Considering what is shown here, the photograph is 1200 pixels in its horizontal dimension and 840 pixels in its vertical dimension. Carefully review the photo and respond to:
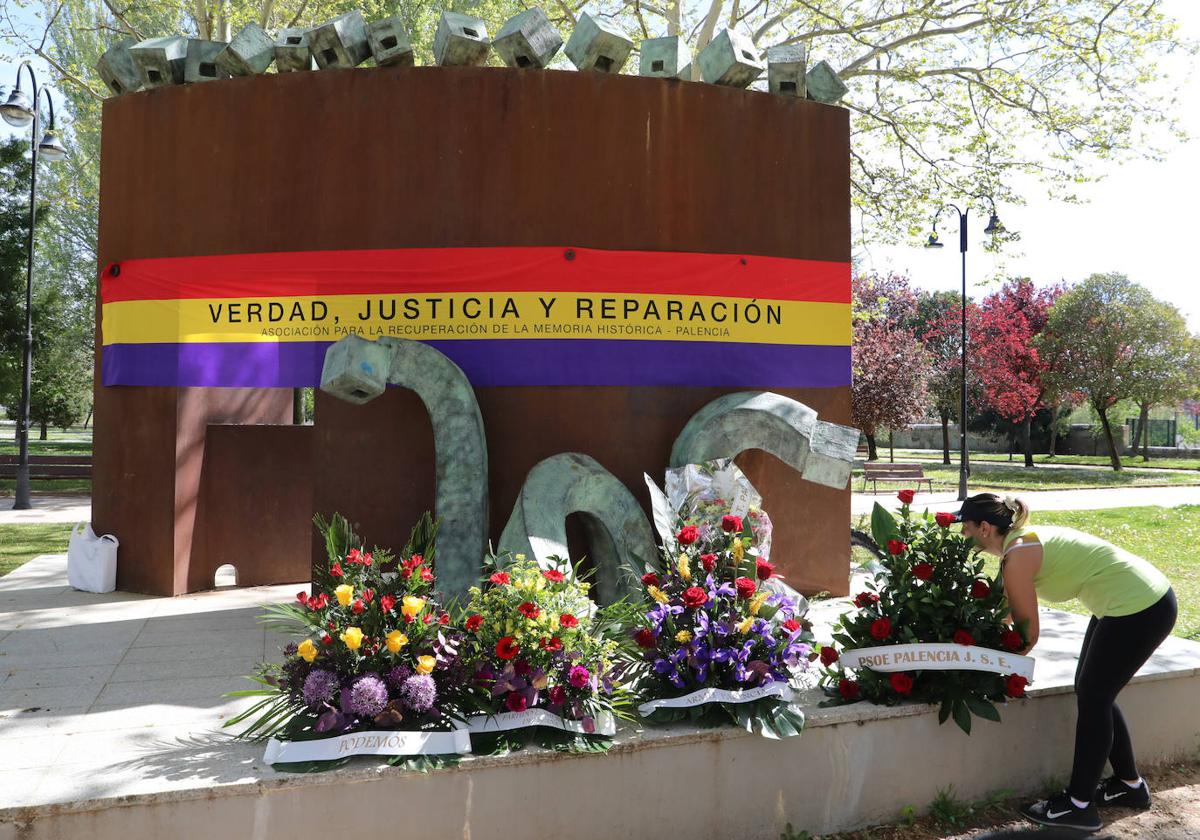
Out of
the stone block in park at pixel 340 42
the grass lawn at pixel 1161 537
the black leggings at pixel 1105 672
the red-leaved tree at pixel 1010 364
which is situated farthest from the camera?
the red-leaved tree at pixel 1010 364

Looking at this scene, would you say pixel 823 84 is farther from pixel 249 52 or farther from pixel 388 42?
pixel 249 52

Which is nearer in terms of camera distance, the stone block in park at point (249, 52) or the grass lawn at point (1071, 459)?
the stone block in park at point (249, 52)

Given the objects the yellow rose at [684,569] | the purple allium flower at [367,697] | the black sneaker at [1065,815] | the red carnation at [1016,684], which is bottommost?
the black sneaker at [1065,815]

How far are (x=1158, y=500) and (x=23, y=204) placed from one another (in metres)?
24.0

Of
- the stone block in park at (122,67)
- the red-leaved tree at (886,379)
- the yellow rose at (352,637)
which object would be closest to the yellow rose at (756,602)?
the yellow rose at (352,637)

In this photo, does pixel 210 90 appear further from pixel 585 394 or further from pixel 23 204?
pixel 23 204

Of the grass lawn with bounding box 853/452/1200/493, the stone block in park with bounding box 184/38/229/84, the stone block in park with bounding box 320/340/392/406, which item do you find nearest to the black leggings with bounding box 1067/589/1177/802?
the stone block in park with bounding box 320/340/392/406

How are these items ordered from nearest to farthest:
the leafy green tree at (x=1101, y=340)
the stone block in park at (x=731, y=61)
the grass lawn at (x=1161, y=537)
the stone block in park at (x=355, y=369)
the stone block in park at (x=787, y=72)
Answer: the stone block in park at (x=355, y=369) < the stone block in park at (x=731, y=61) < the stone block in park at (x=787, y=72) < the grass lawn at (x=1161, y=537) < the leafy green tree at (x=1101, y=340)

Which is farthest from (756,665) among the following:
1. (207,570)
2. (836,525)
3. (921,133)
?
(921,133)

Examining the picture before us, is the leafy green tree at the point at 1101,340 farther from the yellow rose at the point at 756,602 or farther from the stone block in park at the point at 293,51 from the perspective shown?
the yellow rose at the point at 756,602

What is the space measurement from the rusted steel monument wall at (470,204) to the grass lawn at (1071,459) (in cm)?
2989

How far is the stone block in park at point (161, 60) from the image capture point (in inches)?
303

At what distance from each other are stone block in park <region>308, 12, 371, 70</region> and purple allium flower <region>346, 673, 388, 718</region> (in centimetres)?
533

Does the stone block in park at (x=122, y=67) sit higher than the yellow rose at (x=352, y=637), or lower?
higher
